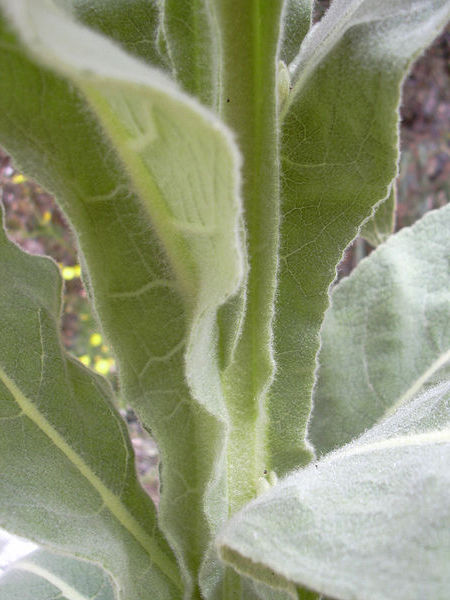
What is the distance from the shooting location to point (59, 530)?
0.47 meters

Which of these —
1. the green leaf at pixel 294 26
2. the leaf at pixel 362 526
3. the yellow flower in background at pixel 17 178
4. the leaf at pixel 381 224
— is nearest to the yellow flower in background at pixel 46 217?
the yellow flower in background at pixel 17 178

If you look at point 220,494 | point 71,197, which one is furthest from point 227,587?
point 71,197

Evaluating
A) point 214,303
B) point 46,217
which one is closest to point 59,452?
point 214,303

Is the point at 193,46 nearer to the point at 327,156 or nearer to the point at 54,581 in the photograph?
the point at 327,156

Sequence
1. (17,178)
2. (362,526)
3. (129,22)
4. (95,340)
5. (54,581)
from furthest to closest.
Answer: (95,340)
(17,178)
(54,581)
(129,22)
(362,526)

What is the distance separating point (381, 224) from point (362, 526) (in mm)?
450

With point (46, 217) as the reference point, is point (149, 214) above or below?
above

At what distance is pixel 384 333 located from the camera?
0.73 metres

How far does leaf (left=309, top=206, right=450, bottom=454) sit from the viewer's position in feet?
2.30

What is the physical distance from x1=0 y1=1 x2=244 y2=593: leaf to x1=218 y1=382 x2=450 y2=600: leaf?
76 millimetres

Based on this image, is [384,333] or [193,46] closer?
[193,46]

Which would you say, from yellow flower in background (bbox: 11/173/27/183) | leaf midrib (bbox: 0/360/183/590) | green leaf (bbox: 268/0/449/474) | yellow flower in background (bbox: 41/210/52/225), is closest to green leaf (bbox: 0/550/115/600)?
leaf midrib (bbox: 0/360/183/590)

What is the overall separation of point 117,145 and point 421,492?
251 mm

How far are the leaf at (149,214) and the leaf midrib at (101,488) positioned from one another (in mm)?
29
